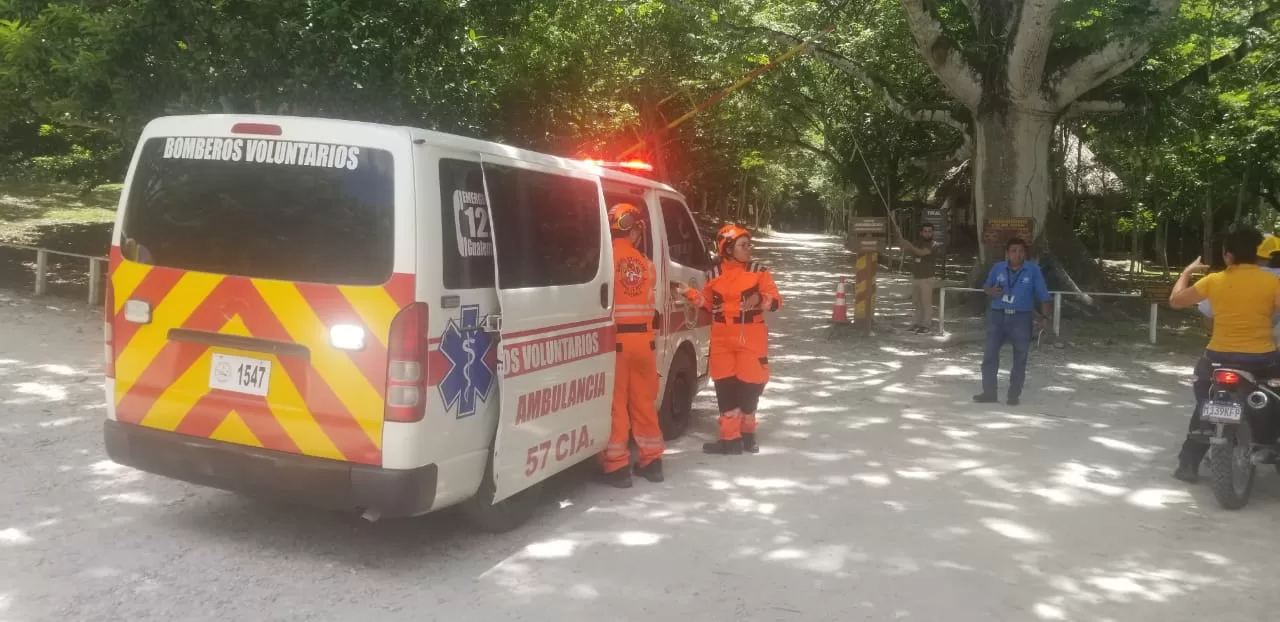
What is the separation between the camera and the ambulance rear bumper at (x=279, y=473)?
169 inches

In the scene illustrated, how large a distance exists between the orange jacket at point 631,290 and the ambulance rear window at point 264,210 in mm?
1976

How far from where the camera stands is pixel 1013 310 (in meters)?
9.17

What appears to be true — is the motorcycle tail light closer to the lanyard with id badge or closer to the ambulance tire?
the lanyard with id badge

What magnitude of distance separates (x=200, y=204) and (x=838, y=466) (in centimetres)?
429

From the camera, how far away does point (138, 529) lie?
508 centimetres

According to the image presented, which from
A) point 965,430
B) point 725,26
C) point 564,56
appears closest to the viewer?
point 965,430

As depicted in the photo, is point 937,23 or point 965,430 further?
point 937,23

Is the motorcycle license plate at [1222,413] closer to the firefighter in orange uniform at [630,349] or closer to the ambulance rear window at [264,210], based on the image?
the firefighter in orange uniform at [630,349]

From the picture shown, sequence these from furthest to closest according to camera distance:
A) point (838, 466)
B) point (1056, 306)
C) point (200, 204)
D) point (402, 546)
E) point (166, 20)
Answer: point (1056, 306), point (166, 20), point (838, 466), point (402, 546), point (200, 204)

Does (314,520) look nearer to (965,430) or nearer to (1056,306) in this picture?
(965,430)

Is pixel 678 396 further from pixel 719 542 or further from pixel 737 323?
pixel 719 542

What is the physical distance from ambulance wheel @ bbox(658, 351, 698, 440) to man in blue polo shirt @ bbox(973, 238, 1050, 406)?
10.2 feet

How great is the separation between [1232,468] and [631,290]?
3622 millimetres

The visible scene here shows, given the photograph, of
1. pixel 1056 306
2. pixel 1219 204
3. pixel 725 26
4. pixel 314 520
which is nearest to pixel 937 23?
pixel 725 26
